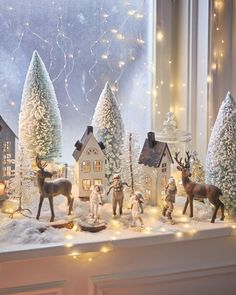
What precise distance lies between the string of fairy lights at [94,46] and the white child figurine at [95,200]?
0.42 m

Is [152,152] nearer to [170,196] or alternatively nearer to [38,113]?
[170,196]

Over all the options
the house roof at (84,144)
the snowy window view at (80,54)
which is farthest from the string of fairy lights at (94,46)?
the house roof at (84,144)

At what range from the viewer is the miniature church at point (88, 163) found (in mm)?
1780

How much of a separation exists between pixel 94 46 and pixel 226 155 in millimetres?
633

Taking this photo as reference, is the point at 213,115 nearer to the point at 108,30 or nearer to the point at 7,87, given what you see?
the point at 108,30

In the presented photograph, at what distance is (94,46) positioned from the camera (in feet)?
6.57

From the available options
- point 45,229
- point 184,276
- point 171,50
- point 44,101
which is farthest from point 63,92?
point 184,276

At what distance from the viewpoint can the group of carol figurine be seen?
168 cm

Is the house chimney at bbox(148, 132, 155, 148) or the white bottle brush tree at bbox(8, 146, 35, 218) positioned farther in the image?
the house chimney at bbox(148, 132, 155, 148)

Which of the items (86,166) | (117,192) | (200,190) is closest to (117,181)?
(117,192)

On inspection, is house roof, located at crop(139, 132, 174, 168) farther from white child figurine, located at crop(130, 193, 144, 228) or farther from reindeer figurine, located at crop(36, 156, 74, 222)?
reindeer figurine, located at crop(36, 156, 74, 222)

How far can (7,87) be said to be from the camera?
191cm

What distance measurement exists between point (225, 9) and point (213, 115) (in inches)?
15.6

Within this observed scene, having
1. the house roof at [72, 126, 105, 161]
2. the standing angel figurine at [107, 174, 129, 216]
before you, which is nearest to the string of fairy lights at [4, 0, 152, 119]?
the house roof at [72, 126, 105, 161]
